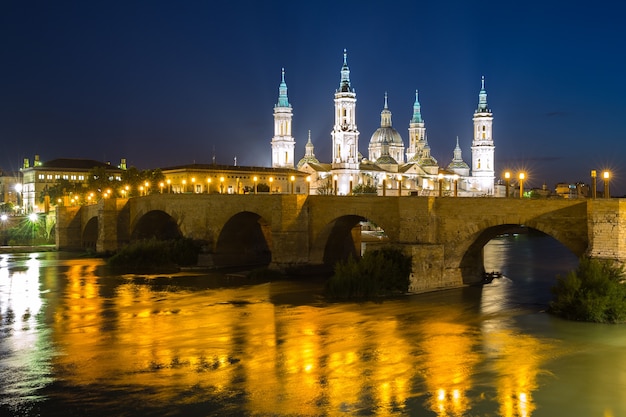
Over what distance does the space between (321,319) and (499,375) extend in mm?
7471

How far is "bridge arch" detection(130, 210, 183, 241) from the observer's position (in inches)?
1769

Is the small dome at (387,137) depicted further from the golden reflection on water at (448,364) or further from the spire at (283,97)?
the golden reflection on water at (448,364)

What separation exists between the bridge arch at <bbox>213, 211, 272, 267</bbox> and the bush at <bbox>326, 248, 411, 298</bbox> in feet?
35.6

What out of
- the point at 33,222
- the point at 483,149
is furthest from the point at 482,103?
the point at 33,222

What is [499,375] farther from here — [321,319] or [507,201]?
[507,201]

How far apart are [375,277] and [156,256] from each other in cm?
1588

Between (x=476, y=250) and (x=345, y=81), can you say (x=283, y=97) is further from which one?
(x=476, y=250)

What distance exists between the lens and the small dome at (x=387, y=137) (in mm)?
117569

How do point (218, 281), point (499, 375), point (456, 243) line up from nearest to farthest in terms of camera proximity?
A: point (499, 375)
point (456, 243)
point (218, 281)

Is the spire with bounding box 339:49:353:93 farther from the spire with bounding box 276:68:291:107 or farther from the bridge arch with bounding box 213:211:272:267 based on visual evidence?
the bridge arch with bounding box 213:211:272:267

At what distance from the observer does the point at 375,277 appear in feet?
84.5

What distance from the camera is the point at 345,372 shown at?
53.3ft

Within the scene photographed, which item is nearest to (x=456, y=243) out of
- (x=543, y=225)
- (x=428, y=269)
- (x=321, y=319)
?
(x=428, y=269)

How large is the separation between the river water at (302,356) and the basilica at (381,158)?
6432 cm
